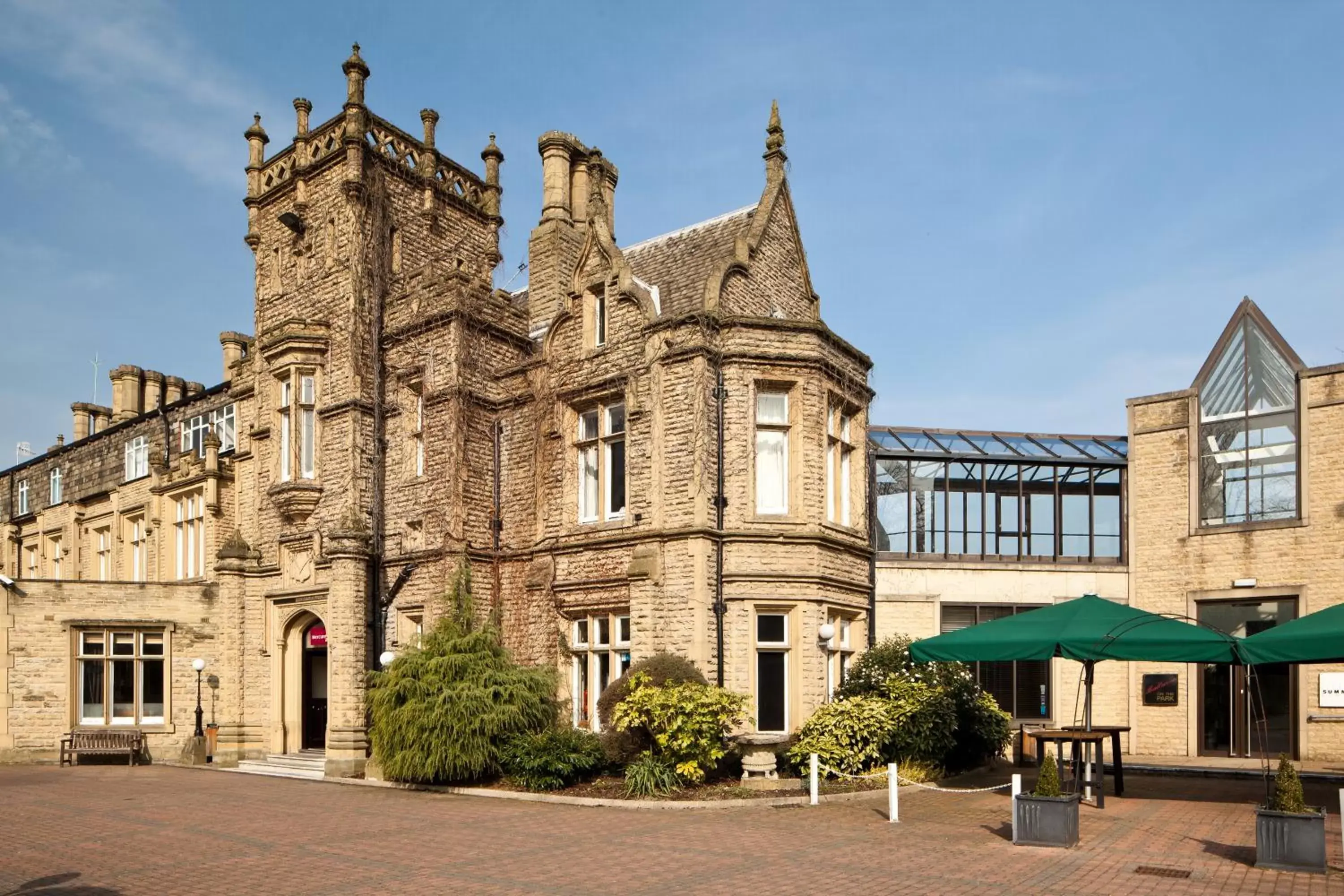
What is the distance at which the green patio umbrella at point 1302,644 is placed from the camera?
13180 millimetres

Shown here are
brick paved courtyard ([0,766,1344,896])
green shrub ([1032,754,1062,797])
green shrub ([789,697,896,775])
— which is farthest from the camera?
green shrub ([789,697,896,775])

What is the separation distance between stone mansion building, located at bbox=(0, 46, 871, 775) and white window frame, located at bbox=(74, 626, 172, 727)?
0.22ft

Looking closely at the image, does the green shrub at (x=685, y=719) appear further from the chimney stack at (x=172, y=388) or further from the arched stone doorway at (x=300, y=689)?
the chimney stack at (x=172, y=388)

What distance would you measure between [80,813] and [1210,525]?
72.5ft

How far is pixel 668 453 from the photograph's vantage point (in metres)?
18.4

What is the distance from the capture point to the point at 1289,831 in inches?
415

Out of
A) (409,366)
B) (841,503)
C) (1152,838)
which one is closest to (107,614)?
(409,366)

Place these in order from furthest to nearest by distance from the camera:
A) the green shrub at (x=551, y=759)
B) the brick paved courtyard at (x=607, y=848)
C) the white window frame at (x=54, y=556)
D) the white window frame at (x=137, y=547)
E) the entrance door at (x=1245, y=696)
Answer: the white window frame at (x=54, y=556)
the white window frame at (x=137, y=547)
the entrance door at (x=1245, y=696)
the green shrub at (x=551, y=759)
the brick paved courtyard at (x=607, y=848)

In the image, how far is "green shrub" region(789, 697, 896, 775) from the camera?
1666 centimetres

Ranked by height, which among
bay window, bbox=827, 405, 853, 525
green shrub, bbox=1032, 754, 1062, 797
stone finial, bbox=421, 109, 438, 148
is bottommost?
green shrub, bbox=1032, 754, 1062, 797

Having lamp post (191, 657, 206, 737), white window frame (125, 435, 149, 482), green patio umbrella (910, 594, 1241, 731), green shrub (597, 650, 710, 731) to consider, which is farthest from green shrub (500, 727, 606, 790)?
white window frame (125, 435, 149, 482)

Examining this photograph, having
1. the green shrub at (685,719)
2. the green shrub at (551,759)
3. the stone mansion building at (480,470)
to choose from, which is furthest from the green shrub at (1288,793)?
the green shrub at (551,759)

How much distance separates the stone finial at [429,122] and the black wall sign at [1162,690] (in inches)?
775

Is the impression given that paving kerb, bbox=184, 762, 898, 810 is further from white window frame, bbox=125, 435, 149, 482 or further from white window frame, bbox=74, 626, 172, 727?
white window frame, bbox=125, 435, 149, 482
